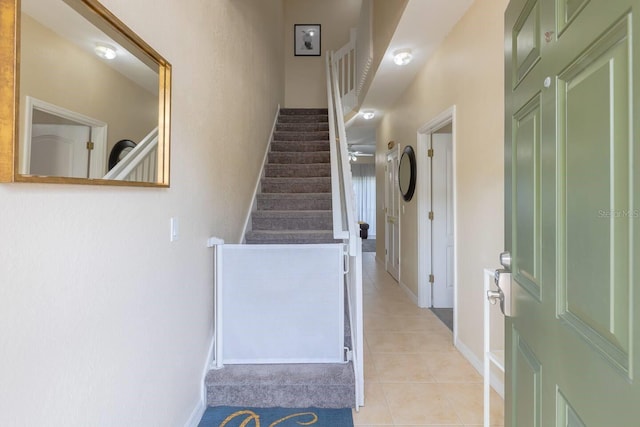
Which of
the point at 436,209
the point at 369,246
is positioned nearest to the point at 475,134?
the point at 436,209

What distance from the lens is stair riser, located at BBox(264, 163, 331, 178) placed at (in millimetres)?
4121

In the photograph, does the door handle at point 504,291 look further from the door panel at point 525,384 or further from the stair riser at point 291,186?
the stair riser at point 291,186

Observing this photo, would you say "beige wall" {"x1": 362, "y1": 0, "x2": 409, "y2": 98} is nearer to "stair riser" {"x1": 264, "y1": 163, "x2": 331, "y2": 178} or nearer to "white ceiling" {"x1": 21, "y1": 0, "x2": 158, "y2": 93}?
"stair riser" {"x1": 264, "y1": 163, "x2": 331, "y2": 178}

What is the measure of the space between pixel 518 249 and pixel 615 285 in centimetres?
48

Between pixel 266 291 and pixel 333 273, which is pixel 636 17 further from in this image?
pixel 266 291

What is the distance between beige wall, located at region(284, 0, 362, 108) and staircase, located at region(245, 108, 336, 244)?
4.33 feet

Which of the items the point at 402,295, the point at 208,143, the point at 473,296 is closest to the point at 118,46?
the point at 208,143

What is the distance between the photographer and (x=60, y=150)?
86 cm

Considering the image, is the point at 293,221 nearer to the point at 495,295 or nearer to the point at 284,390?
the point at 284,390

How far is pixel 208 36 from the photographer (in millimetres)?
1998

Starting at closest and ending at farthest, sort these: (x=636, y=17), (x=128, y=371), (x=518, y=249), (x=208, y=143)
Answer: (x=636, y=17) < (x=518, y=249) < (x=128, y=371) < (x=208, y=143)

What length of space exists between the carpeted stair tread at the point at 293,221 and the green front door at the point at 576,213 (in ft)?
7.72

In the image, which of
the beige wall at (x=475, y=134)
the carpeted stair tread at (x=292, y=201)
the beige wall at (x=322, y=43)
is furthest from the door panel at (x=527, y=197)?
the beige wall at (x=322, y=43)

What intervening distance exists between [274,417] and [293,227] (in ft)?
5.83
